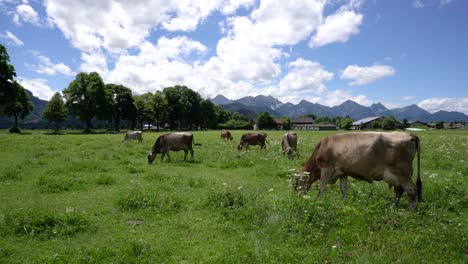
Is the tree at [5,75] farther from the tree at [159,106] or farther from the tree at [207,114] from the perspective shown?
the tree at [207,114]

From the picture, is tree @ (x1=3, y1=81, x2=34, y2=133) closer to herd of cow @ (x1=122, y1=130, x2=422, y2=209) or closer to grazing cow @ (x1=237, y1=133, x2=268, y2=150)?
grazing cow @ (x1=237, y1=133, x2=268, y2=150)

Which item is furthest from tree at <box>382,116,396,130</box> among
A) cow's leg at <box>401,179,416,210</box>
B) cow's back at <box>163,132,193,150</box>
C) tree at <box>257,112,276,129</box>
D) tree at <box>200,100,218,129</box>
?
cow's leg at <box>401,179,416,210</box>

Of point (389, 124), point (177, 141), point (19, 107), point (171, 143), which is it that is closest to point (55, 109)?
point (19, 107)

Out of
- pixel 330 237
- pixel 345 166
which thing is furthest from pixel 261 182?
pixel 330 237

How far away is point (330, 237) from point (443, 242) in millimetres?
2180

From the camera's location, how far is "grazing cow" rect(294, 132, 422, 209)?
309 inches

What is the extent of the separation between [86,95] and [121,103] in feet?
50.7

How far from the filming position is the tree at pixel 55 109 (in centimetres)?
7262

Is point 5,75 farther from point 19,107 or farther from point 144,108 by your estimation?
point 144,108

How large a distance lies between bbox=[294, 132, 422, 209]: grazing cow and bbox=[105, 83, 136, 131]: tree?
78.6 m

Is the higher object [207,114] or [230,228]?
[207,114]

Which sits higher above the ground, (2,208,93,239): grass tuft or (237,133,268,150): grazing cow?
(237,133,268,150): grazing cow

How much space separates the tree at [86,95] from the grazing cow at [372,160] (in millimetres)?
67347

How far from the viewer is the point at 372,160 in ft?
26.6
